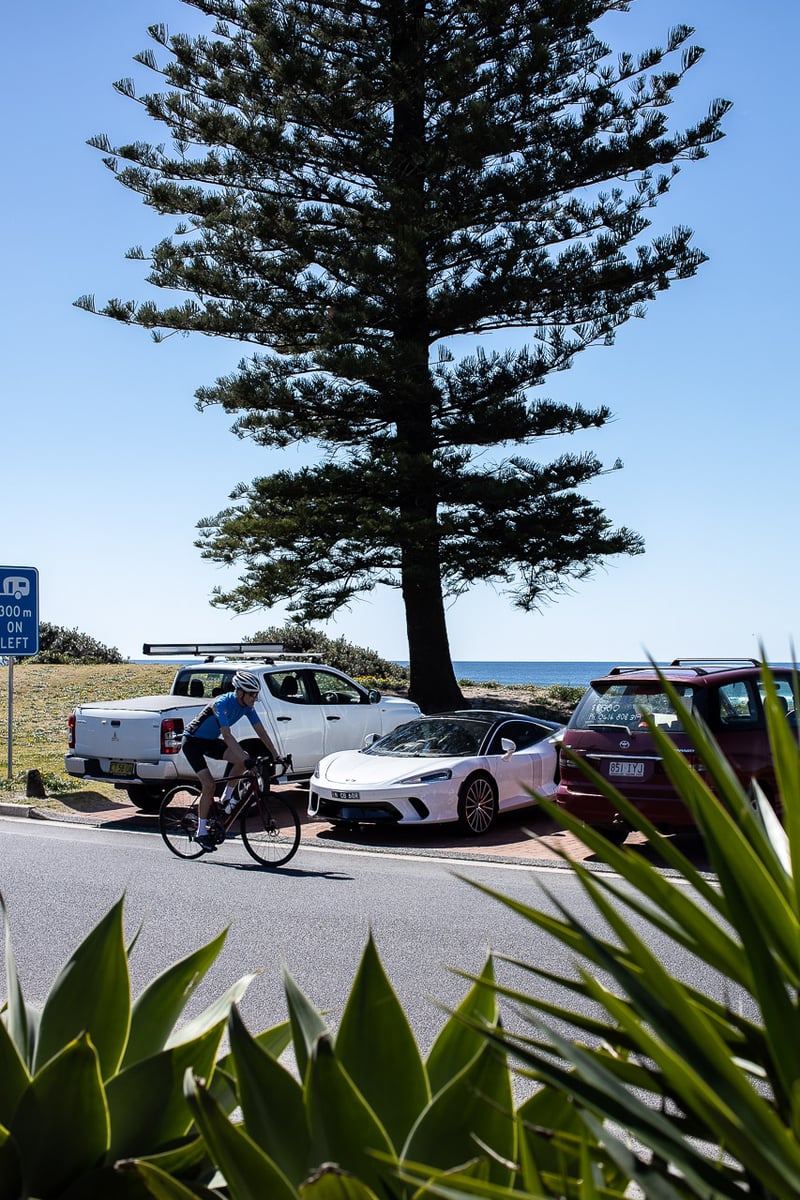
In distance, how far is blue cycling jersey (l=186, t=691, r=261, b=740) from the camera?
1174 cm

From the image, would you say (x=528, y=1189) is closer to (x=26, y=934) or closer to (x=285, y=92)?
(x=26, y=934)

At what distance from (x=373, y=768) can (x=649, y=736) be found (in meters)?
3.50

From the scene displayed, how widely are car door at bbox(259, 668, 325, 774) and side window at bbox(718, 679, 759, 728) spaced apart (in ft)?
20.3

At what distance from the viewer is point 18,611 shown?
56.6ft

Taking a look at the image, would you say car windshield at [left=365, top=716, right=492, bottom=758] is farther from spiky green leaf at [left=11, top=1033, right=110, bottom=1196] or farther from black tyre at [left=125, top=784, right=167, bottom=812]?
spiky green leaf at [left=11, top=1033, right=110, bottom=1196]

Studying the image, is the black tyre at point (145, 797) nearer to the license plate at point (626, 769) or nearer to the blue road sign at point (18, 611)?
the blue road sign at point (18, 611)

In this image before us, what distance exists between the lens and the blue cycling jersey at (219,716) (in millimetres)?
11742

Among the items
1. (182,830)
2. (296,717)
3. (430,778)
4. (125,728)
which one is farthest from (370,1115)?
(296,717)

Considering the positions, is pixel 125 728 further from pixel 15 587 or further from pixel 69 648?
pixel 69 648

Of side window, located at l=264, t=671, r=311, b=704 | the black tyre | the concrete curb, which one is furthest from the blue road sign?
side window, located at l=264, t=671, r=311, b=704

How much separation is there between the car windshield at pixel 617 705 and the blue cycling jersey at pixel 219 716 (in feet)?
10.6

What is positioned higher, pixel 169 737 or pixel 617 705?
pixel 617 705

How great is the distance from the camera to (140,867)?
11.0 meters

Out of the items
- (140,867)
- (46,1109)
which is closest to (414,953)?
(140,867)
